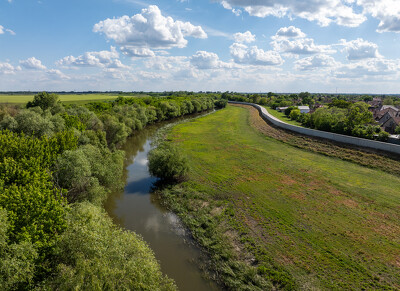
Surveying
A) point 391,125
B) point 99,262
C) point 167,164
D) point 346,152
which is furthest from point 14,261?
point 391,125

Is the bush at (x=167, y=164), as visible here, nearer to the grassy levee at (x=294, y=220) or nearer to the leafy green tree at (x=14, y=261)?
the grassy levee at (x=294, y=220)

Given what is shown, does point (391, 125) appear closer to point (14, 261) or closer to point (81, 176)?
point (81, 176)

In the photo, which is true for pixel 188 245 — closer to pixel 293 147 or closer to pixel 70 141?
pixel 70 141

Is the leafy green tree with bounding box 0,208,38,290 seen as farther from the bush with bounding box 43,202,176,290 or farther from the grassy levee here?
the grassy levee

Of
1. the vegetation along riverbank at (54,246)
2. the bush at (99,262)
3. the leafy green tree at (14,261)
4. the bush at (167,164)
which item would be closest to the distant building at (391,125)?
the bush at (167,164)

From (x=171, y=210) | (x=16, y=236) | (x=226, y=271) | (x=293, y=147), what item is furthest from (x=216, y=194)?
(x=293, y=147)

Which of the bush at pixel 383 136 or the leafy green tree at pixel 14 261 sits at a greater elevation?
the bush at pixel 383 136

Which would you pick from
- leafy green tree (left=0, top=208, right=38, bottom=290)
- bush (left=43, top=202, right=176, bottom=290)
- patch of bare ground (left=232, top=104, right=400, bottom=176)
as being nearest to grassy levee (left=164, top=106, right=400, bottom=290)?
patch of bare ground (left=232, top=104, right=400, bottom=176)
